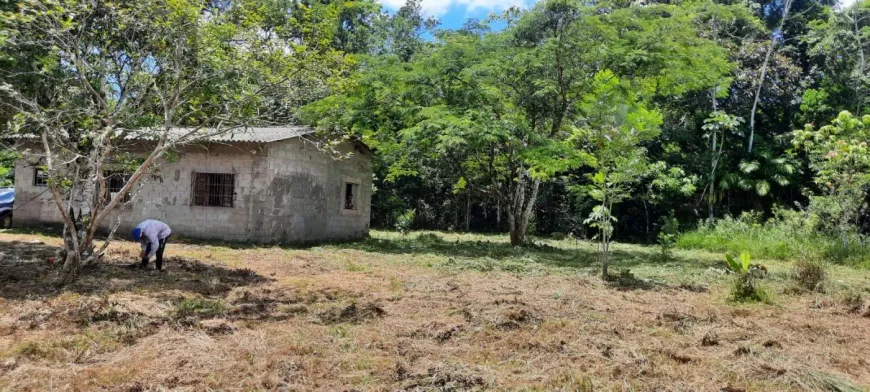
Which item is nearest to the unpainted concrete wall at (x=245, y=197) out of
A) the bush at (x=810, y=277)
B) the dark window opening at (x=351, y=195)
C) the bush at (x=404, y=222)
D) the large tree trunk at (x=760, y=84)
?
the dark window opening at (x=351, y=195)

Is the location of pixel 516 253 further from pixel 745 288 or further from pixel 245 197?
pixel 245 197

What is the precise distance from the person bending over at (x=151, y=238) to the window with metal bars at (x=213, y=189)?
5.16 metres

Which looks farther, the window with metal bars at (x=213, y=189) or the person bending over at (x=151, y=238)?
the window with metal bars at (x=213, y=189)

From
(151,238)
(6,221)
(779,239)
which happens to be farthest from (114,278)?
(779,239)

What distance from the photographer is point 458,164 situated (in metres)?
16.3

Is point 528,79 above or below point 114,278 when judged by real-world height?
above

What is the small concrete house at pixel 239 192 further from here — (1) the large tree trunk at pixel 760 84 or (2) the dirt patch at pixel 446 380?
(1) the large tree trunk at pixel 760 84

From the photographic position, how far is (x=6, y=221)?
16312 mm

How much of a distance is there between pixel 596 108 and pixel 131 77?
7.39 m

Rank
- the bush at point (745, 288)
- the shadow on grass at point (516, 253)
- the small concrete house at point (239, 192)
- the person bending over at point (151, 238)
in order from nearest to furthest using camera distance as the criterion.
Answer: the bush at point (745, 288)
the person bending over at point (151, 238)
the shadow on grass at point (516, 253)
the small concrete house at point (239, 192)

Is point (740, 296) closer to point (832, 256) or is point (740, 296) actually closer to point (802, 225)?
point (832, 256)

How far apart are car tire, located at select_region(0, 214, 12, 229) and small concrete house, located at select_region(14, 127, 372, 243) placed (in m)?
0.58

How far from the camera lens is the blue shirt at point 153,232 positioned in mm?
8789

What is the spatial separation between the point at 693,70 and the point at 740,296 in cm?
781
